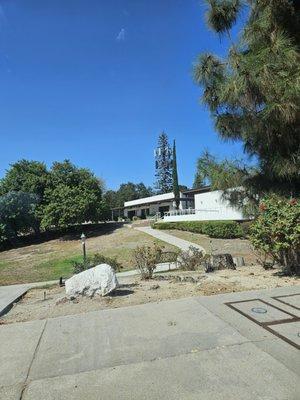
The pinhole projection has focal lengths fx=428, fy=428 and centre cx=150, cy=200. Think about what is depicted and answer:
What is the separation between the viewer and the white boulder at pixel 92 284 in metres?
7.36

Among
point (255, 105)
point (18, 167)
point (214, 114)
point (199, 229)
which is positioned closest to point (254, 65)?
point (255, 105)

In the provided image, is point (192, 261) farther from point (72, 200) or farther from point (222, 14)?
point (72, 200)

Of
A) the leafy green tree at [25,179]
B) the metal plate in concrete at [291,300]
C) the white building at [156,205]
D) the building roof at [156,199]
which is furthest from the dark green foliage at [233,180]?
the building roof at [156,199]

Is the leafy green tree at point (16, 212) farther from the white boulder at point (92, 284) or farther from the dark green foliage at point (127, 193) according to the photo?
the dark green foliage at point (127, 193)

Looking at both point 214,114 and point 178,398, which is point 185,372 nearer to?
point 178,398

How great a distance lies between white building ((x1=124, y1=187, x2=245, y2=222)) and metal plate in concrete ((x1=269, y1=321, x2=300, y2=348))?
7.72m

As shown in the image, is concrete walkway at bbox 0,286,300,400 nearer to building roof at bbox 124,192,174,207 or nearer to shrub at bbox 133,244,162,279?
shrub at bbox 133,244,162,279

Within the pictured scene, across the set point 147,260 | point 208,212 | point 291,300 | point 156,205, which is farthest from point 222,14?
point 156,205

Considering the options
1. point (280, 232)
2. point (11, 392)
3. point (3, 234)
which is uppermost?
point (3, 234)

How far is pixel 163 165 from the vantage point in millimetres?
94562

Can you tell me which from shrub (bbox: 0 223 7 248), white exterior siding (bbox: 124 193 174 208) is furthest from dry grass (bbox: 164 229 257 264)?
white exterior siding (bbox: 124 193 174 208)

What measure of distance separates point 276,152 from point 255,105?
1.45 m

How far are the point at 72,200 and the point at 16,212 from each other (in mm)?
4947

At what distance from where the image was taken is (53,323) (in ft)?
19.2
